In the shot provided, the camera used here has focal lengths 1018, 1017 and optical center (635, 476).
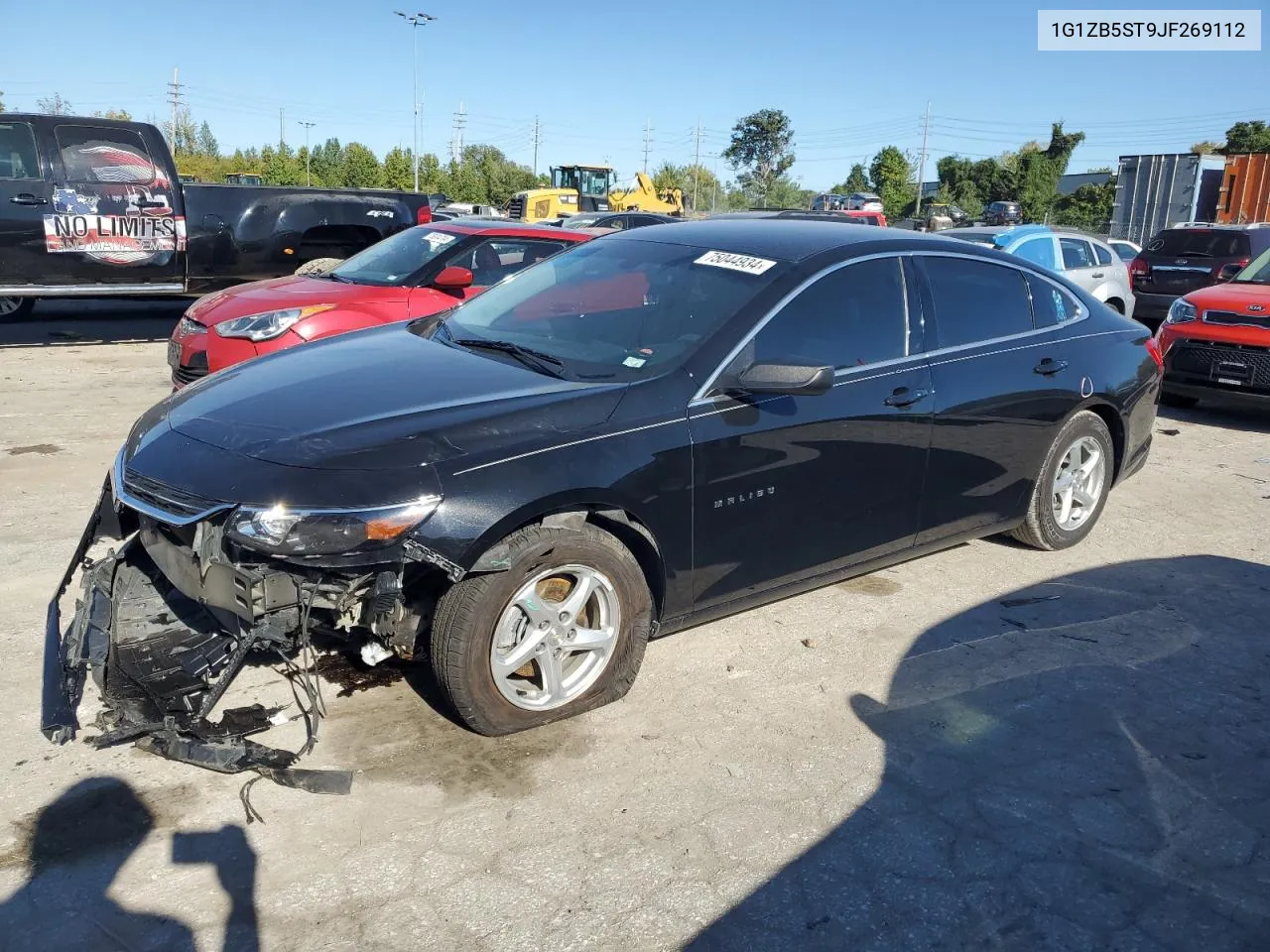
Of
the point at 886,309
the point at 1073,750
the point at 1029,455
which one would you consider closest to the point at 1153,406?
the point at 1029,455

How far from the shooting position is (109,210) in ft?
34.0

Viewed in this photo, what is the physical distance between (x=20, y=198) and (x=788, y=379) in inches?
371

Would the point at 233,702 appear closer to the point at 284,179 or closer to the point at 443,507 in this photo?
the point at 443,507

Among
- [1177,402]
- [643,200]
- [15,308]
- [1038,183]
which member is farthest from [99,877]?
[1038,183]

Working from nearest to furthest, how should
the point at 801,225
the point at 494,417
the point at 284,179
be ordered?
the point at 494,417 → the point at 801,225 → the point at 284,179

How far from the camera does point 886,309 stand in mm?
4332

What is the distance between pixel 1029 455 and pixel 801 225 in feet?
5.20

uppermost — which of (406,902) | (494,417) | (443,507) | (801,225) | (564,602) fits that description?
(801,225)

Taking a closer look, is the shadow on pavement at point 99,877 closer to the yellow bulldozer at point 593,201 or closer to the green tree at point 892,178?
the yellow bulldozer at point 593,201

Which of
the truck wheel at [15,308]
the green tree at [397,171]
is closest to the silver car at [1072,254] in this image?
the truck wheel at [15,308]

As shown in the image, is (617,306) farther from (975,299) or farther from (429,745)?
(429,745)

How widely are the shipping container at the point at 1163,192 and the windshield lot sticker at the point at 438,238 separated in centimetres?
2364

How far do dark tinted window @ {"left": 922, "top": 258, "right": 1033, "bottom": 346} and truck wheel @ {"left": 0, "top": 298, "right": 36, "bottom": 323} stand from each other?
1146 centimetres

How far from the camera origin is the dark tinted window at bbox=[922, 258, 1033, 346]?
4.55m
